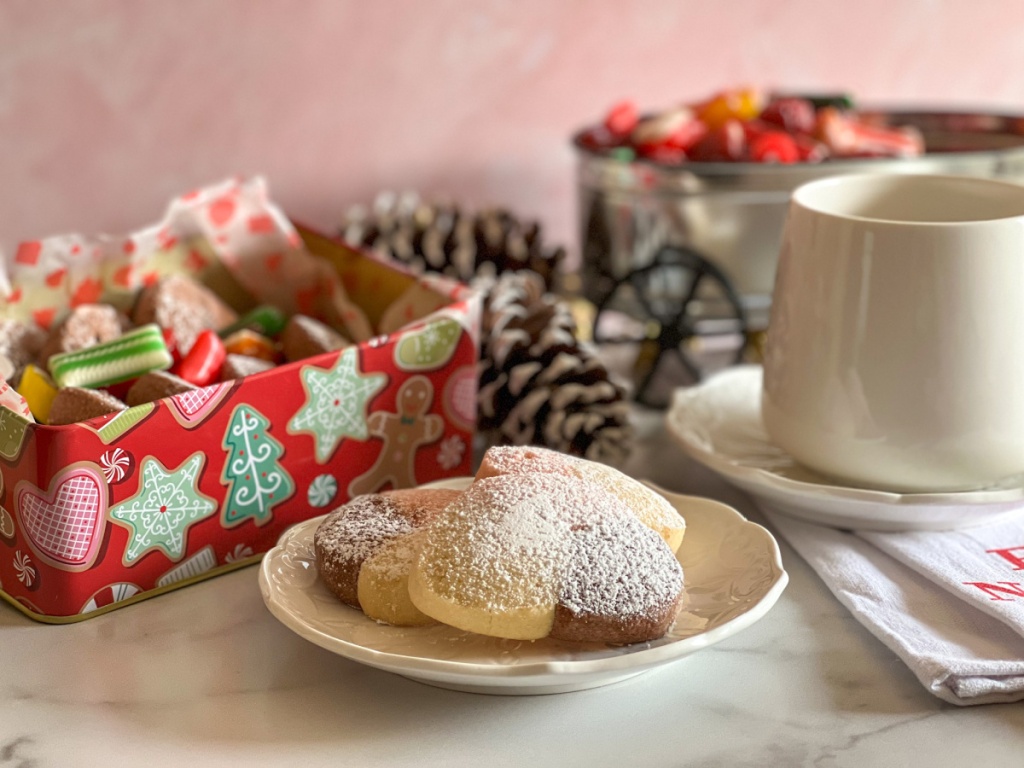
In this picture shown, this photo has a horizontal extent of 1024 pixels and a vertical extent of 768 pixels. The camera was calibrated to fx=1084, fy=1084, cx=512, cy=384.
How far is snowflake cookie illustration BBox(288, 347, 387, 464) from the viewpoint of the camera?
622 mm

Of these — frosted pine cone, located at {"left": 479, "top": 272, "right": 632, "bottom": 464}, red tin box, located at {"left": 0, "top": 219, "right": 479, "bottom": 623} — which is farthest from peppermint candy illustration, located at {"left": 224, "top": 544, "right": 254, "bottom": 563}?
frosted pine cone, located at {"left": 479, "top": 272, "right": 632, "bottom": 464}

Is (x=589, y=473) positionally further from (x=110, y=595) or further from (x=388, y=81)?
(x=388, y=81)

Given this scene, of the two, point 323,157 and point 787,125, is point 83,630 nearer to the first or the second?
point 323,157

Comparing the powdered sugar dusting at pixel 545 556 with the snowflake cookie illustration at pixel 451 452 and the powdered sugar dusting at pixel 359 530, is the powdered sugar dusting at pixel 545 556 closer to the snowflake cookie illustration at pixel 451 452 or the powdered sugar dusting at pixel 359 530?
the powdered sugar dusting at pixel 359 530

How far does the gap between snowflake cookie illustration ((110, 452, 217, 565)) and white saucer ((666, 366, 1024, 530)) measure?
0.30 metres

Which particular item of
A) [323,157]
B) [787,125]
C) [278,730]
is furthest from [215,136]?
[278,730]

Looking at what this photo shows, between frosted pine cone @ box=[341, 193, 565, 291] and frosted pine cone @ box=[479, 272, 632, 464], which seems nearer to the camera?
frosted pine cone @ box=[479, 272, 632, 464]

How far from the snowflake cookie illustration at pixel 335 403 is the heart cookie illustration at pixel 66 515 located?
12cm

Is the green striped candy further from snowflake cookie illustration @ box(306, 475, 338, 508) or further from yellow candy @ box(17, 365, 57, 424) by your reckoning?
snowflake cookie illustration @ box(306, 475, 338, 508)

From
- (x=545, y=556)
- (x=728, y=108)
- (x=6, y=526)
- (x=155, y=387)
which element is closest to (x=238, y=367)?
(x=155, y=387)

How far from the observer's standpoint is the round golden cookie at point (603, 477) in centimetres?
55

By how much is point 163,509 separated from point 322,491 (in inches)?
4.0

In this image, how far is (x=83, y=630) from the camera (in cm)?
57

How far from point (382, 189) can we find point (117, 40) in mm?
276
